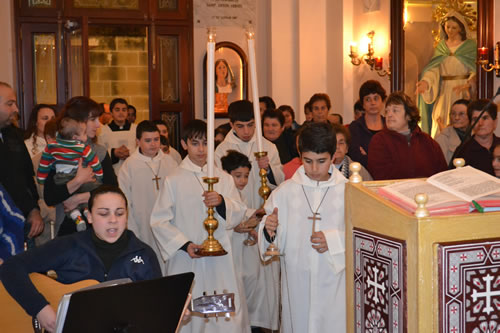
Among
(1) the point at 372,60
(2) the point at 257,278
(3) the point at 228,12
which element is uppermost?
(3) the point at 228,12

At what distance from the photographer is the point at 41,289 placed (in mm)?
3324

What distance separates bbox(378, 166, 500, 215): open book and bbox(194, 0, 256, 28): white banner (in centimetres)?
874

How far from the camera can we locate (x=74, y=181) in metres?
4.46

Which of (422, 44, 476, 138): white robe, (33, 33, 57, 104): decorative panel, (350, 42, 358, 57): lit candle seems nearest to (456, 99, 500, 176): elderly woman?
(422, 44, 476, 138): white robe

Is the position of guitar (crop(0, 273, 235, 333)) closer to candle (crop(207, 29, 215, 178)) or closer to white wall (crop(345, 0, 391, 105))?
candle (crop(207, 29, 215, 178))

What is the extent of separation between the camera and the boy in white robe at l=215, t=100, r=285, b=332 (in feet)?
19.3

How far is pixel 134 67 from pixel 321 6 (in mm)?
4996

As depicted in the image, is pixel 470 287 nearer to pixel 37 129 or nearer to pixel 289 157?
pixel 289 157

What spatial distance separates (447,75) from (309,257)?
5513 mm

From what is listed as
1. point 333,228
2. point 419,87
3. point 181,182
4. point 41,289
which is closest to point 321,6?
point 419,87

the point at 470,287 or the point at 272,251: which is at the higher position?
the point at 470,287

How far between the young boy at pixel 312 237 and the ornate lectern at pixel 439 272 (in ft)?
3.97

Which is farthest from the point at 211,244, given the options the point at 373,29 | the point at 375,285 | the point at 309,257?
the point at 373,29

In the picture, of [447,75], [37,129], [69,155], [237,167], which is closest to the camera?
[69,155]
